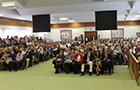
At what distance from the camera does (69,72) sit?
6598 millimetres

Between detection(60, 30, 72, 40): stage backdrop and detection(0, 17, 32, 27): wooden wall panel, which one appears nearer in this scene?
detection(0, 17, 32, 27): wooden wall panel

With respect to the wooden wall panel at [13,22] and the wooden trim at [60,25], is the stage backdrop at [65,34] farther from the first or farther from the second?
the wooden wall panel at [13,22]

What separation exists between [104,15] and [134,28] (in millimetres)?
15018

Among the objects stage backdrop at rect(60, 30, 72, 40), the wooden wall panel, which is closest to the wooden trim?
the wooden wall panel

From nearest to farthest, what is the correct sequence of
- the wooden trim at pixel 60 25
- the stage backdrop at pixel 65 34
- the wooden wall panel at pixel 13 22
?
the wooden wall panel at pixel 13 22 → the wooden trim at pixel 60 25 → the stage backdrop at pixel 65 34

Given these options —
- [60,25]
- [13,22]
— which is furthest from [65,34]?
[13,22]

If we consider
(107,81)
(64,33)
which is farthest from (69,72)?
(64,33)

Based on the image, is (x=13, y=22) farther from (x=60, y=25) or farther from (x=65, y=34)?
(x=65, y=34)

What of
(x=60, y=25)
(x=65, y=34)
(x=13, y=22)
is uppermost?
(x=60, y=25)

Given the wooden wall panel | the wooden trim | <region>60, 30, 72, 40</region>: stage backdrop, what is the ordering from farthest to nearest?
1. <region>60, 30, 72, 40</region>: stage backdrop
2. the wooden trim
3. the wooden wall panel

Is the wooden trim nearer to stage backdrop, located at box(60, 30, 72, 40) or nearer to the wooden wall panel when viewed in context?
the wooden wall panel

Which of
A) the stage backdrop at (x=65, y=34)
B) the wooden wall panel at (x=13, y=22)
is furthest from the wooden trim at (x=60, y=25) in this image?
the stage backdrop at (x=65, y=34)

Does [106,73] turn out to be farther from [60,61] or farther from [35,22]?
[35,22]

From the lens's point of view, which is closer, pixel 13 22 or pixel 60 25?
pixel 13 22
